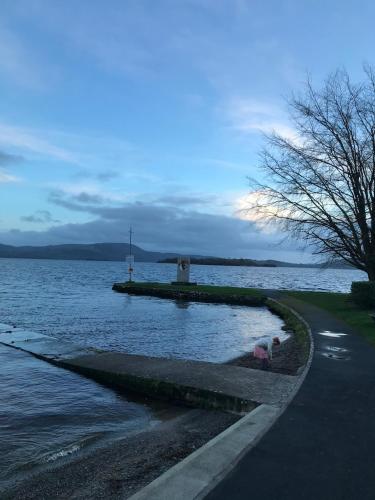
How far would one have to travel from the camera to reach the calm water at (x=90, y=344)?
7438 millimetres

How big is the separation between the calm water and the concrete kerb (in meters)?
2.44

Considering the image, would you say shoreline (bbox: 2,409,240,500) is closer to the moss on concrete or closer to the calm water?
the calm water

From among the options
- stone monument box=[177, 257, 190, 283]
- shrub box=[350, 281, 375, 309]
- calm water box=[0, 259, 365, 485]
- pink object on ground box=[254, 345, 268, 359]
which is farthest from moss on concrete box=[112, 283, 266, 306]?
pink object on ground box=[254, 345, 268, 359]

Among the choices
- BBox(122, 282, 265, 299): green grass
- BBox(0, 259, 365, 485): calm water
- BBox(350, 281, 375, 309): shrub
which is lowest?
BBox(0, 259, 365, 485): calm water

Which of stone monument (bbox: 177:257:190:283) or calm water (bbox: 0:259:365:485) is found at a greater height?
stone monument (bbox: 177:257:190:283)

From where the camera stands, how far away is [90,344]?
16.8m

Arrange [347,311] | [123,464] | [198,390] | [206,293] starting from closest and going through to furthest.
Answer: [123,464] → [198,390] → [347,311] → [206,293]

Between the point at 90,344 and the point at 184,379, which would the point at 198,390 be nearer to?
the point at 184,379

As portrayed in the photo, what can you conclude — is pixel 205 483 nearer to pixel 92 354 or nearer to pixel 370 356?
pixel 370 356

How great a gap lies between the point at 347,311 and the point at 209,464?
1909 cm

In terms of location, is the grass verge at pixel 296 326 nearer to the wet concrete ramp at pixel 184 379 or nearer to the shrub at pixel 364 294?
the wet concrete ramp at pixel 184 379

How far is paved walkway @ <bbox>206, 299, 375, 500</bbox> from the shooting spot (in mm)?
4371

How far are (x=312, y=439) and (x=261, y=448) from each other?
78 centimetres

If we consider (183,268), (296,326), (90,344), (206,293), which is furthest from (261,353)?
(183,268)
